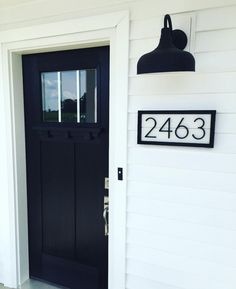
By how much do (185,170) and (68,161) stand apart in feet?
3.15

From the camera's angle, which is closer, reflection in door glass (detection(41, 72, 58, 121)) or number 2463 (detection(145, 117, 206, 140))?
number 2463 (detection(145, 117, 206, 140))

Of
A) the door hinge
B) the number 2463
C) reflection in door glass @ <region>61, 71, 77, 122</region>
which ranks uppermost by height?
reflection in door glass @ <region>61, 71, 77, 122</region>

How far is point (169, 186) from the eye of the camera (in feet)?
5.36

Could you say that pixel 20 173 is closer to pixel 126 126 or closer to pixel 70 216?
pixel 70 216

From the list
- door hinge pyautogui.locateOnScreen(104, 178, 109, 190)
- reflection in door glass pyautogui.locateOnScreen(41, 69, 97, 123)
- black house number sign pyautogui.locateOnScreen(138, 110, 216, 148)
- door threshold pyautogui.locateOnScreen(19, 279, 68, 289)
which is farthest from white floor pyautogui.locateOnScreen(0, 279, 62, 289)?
black house number sign pyautogui.locateOnScreen(138, 110, 216, 148)

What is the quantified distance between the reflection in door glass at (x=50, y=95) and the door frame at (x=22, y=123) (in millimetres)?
206

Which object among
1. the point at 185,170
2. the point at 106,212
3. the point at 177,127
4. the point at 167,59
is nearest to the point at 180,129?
the point at 177,127

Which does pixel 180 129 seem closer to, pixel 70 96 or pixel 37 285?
pixel 70 96

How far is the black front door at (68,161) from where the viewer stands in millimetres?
1941

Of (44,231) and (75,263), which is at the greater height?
(44,231)

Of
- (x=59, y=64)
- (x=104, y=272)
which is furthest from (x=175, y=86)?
(x=104, y=272)

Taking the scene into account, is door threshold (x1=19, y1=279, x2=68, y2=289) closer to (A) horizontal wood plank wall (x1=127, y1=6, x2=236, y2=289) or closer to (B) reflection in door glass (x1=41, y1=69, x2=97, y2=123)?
(A) horizontal wood plank wall (x1=127, y1=6, x2=236, y2=289)

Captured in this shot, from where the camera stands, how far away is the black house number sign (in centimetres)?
149

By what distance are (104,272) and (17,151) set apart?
4.03 feet
